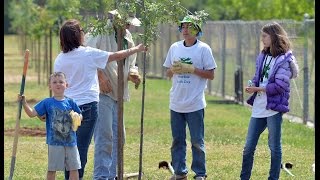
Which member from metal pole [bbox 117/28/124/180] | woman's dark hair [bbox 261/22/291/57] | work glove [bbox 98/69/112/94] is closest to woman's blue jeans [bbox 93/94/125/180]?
work glove [bbox 98/69/112/94]

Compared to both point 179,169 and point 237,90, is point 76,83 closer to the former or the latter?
point 179,169

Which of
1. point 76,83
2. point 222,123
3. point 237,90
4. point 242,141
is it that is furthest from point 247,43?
point 76,83

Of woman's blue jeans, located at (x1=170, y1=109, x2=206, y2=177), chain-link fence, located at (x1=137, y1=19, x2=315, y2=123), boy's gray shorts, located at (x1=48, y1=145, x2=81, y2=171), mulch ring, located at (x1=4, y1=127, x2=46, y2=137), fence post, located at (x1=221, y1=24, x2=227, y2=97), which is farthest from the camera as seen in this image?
fence post, located at (x1=221, y1=24, x2=227, y2=97)

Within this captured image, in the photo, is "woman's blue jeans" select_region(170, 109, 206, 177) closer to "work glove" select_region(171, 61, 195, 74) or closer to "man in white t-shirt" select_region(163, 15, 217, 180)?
"man in white t-shirt" select_region(163, 15, 217, 180)

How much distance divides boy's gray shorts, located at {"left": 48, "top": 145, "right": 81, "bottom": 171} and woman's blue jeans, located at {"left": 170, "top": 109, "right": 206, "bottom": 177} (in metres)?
1.64

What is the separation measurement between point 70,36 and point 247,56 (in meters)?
13.4

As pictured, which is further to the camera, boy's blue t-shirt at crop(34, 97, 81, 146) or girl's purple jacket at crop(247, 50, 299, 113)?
girl's purple jacket at crop(247, 50, 299, 113)

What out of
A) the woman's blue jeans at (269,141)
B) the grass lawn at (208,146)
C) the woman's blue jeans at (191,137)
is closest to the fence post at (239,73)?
the grass lawn at (208,146)

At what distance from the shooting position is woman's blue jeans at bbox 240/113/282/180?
8867mm

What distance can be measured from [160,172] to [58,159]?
2.53 m

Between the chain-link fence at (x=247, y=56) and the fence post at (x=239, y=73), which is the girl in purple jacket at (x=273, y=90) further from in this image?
the fence post at (x=239, y=73)

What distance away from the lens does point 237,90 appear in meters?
22.0

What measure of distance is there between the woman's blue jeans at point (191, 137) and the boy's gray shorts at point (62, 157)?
164cm

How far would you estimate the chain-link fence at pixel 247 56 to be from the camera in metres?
16.6
